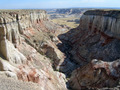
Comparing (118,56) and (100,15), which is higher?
(100,15)

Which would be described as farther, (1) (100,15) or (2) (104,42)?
(1) (100,15)

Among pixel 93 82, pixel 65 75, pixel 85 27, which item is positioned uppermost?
pixel 85 27

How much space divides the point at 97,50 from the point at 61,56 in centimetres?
1046

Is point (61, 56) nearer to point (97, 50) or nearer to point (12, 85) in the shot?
point (97, 50)

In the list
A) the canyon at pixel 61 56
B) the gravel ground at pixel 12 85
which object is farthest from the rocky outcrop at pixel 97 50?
the gravel ground at pixel 12 85

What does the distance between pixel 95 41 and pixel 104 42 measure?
388cm

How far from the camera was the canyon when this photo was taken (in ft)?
65.6

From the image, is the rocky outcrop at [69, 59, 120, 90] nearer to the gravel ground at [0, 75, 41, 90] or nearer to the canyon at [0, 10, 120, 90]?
the canyon at [0, 10, 120, 90]

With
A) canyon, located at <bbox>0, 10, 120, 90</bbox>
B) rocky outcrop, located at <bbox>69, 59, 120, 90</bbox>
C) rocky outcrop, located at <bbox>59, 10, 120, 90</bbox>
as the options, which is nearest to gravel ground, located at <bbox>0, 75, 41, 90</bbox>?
canyon, located at <bbox>0, 10, 120, 90</bbox>

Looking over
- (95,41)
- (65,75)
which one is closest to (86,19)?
(95,41)

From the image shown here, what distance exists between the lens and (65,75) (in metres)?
31.3

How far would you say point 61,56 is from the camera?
37562 mm

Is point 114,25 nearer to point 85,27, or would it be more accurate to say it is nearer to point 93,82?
point 85,27

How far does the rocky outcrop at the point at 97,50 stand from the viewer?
→ 21625 mm
